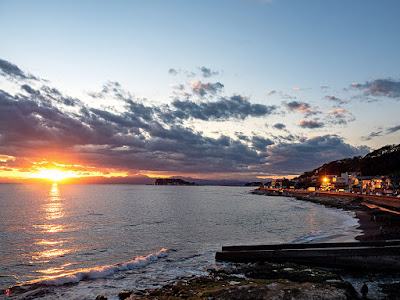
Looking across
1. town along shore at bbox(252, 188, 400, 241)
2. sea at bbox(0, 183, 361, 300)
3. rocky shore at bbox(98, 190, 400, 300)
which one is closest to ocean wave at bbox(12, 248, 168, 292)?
sea at bbox(0, 183, 361, 300)

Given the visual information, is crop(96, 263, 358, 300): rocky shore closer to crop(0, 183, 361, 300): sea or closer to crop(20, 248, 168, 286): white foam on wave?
crop(0, 183, 361, 300): sea

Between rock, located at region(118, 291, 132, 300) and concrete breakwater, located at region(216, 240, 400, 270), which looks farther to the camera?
concrete breakwater, located at region(216, 240, 400, 270)

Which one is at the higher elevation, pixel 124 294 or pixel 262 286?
pixel 262 286

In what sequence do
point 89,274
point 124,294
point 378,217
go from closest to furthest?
point 124,294 → point 89,274 → point 378,217

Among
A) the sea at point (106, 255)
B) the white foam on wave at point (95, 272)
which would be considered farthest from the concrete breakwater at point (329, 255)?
the white foam on wave at point (95, 272)

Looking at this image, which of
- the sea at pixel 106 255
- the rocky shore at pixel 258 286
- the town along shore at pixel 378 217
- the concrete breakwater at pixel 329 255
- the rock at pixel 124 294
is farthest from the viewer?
the town along shore at pixel 378 217

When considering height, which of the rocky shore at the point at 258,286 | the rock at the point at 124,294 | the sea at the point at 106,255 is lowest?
the sea at the point at 106,255

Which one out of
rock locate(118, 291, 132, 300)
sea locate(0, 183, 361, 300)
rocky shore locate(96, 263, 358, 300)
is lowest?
sea locate(0, 183, 361, 300)

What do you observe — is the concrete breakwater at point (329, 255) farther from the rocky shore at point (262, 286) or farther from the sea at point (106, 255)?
the sea at point (106, 255)

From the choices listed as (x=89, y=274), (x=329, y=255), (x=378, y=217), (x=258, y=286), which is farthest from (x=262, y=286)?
(x=378, y=217)

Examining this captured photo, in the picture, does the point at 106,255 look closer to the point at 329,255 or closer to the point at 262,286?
the point at 262,286

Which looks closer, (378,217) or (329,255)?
(329,255)

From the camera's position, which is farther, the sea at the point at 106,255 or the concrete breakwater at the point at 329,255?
the concrete breakwater at the point at 329,255

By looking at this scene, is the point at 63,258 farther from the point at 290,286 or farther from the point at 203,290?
the point at 290,286
